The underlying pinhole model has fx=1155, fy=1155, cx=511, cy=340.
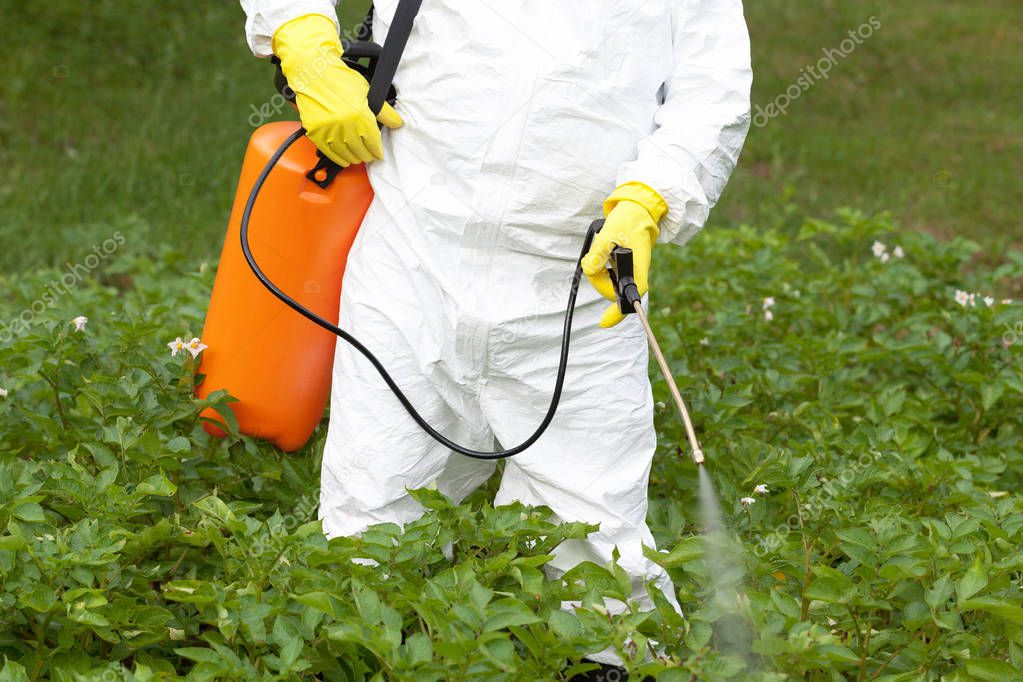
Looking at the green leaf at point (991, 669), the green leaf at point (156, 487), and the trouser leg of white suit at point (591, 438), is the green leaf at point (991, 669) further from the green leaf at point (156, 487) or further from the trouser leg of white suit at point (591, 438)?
the green leaf at point (156, 487)

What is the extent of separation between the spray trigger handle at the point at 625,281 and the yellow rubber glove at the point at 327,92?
0.45m

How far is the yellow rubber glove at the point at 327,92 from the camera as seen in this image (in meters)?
1.91

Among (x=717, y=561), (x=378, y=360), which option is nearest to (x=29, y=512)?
(x=378, y=360)

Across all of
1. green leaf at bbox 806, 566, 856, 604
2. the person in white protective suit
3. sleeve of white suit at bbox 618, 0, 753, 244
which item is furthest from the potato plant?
sleeve of white suit at bbox 618, 0, 753, 244

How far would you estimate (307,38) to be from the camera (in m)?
1.94

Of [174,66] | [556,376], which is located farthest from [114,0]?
[556,376]

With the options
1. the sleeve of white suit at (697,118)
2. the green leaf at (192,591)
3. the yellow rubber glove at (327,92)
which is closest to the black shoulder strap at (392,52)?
the yellow rubber glove at (327,92)

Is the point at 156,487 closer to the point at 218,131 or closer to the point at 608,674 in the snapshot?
the point at 608,674

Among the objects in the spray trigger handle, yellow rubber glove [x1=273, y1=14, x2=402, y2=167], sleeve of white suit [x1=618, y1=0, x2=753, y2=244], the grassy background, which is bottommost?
the grassy background

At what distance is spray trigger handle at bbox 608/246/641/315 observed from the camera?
179cm

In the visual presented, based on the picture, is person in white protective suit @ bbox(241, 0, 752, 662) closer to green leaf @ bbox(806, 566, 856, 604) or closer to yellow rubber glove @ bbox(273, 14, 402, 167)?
yellow rubber glove @ bbox(273, 14, 402, 167)

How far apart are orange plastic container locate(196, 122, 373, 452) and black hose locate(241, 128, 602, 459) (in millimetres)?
20

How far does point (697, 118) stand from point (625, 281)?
0.30 meters

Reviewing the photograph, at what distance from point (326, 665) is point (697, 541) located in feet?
1.99
